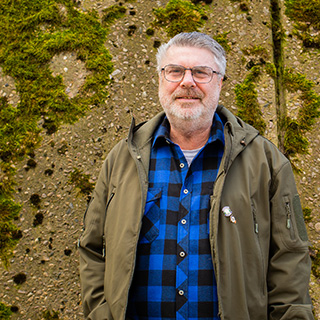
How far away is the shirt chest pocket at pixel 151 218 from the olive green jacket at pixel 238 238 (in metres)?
0.08

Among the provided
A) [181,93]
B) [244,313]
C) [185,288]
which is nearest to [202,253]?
[185,288]

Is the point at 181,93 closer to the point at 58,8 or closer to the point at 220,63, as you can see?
the point at 220,63

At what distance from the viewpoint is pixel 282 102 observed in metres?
3.53

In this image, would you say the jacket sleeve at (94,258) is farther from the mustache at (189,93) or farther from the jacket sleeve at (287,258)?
the jacket sleeve at (287,258)

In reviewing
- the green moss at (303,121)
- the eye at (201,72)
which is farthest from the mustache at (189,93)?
the green moss at (303,121)

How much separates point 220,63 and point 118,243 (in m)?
1.66

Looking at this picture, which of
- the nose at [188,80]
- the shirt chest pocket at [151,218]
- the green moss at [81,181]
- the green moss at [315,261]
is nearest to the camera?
the shirt chest pocket at [151,218]

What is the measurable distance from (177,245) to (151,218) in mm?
276

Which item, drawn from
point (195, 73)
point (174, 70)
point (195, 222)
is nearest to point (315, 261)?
point (195, 222)

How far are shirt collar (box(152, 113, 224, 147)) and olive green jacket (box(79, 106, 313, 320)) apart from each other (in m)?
0.12

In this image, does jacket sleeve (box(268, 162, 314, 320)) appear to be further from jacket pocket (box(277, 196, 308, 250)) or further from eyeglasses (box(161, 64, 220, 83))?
eyeglasses (box(161, 64, 220, 83))

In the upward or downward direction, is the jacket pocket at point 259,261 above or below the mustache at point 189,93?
below

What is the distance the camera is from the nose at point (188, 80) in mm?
2480

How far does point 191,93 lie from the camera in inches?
99.2
